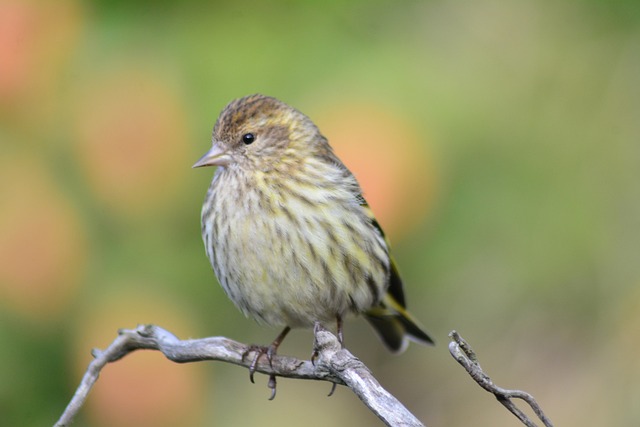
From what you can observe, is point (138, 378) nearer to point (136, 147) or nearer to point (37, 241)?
point (37, 241)

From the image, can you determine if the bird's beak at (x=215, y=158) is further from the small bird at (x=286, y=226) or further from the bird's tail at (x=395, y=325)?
the bird's tail at (x=395, y=325)

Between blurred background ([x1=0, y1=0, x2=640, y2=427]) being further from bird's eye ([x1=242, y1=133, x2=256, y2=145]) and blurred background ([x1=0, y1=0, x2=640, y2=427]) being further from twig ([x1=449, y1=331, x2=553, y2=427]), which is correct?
twig ([x1=449, y1=331, x2=553, y2=427])

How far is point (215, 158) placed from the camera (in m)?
4.04

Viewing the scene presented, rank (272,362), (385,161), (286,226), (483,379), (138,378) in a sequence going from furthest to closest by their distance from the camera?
(385,161) → (138,378) → (286,226) → (272,362) → (483,379)

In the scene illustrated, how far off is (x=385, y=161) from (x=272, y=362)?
4.03 ft

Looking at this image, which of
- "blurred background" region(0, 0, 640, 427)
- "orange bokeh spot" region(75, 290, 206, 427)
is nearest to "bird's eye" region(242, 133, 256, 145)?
"blurred background" region(0, 0, 640, 427)

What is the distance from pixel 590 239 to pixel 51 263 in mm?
2349

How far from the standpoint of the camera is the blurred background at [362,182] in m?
4.35

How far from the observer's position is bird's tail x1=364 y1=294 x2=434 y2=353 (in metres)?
4.48

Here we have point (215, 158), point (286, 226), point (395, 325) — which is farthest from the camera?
point (395, 325)

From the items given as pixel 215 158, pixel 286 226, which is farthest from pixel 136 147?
pixel 286 226

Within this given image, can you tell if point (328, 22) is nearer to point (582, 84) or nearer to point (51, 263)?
point (582, 84)

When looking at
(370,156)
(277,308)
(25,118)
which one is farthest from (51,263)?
(370,156)

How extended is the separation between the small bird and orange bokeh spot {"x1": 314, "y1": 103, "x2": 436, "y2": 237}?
128 millimetres
